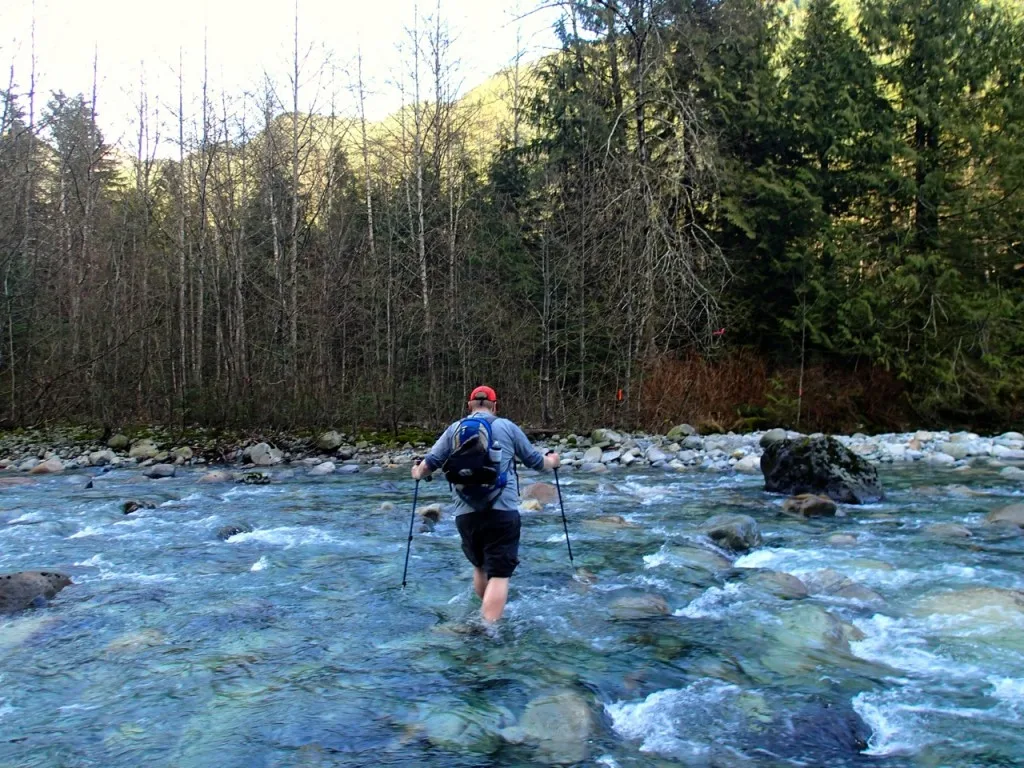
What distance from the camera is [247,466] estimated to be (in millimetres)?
15750

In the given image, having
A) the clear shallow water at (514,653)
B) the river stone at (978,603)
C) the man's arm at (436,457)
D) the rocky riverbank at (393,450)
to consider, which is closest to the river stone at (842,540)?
the clear shallow water at (514,653)

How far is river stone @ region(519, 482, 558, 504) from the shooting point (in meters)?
11.1

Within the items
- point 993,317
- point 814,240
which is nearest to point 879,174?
point 814,240

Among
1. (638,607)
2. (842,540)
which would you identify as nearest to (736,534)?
(842,540)

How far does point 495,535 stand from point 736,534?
3394mm

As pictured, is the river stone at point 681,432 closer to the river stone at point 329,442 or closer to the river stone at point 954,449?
the river stone at point 954,449

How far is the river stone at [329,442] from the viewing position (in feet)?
56.0

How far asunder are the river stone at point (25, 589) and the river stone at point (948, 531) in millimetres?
8382

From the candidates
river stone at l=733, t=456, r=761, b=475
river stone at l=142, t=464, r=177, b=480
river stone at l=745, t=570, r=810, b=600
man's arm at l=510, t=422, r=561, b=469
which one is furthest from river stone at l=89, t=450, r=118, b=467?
river stone at l=745, t=570, r=810, b=600

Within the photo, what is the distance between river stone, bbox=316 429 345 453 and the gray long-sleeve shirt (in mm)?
11773

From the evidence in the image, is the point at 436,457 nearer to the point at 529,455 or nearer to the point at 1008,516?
the point at 529,455

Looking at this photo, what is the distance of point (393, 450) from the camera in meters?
17.0

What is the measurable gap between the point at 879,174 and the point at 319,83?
15475mm

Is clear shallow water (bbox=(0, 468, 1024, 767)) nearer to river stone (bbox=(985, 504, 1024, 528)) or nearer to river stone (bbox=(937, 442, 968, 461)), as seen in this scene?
Answer: river stone (bbox=(985, 504, 1024, 528))
